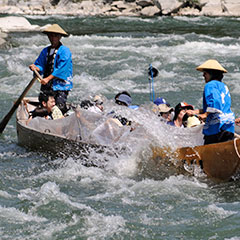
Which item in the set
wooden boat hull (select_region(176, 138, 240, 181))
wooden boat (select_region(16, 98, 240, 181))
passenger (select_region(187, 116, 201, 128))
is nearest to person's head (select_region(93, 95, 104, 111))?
wooden boat (select_region(16, 98, 240, 181))

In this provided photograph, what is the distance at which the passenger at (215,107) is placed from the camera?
22.4 feet

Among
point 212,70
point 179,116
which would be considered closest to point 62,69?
point 179,116

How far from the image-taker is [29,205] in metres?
6.84

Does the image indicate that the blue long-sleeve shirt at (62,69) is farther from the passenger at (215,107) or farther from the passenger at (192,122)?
the passenger at (215,107)

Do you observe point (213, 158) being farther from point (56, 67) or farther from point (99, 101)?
point (56, 67)

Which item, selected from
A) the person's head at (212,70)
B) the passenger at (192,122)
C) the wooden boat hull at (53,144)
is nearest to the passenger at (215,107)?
the person's head at (212,70)

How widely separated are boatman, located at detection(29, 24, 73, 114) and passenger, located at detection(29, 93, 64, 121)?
0.10 metres

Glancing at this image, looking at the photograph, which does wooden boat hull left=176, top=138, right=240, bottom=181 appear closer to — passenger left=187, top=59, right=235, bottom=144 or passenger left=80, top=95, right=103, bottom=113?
passenger left=187, top=59, right=235, bottom=144

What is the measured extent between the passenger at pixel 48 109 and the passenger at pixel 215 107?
2730 millimetres

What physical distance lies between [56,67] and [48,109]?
695 millimetres

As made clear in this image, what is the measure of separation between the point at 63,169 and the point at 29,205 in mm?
1433

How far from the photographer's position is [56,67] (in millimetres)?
9031

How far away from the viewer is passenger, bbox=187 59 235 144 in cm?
682

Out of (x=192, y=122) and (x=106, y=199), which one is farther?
(x=192, y=122)
